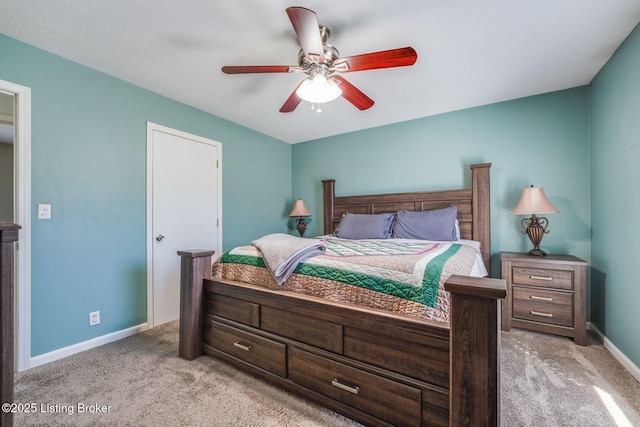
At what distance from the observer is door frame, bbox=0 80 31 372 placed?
1898 millimetres

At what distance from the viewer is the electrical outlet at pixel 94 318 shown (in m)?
2.27

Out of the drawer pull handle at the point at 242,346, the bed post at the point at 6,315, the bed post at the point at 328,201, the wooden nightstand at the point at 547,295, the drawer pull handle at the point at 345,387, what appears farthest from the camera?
the bed post at the point at 328,201

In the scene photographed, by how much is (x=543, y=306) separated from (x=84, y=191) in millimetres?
4127

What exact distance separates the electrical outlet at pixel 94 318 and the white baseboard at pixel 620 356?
4039mm

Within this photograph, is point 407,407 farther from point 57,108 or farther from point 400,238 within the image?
point 57,108

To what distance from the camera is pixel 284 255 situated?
176 cm

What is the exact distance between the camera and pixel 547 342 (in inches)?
89.7

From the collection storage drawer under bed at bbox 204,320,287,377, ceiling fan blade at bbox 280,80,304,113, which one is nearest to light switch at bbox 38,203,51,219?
storage drawer under bed at bbox 204,320,287,377

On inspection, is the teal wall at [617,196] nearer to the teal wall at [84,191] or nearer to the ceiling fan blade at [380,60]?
the ceiling fan blade at [380,60]

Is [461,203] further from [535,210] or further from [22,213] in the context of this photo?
[22,213]

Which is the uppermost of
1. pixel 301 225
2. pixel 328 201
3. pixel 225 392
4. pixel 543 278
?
pixel 328 201

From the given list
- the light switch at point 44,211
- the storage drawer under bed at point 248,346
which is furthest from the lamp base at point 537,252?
the light switch at point 44,211

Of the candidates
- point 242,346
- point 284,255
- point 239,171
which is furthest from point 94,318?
point 239,171

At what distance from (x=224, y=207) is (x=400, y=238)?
2.22 meters
